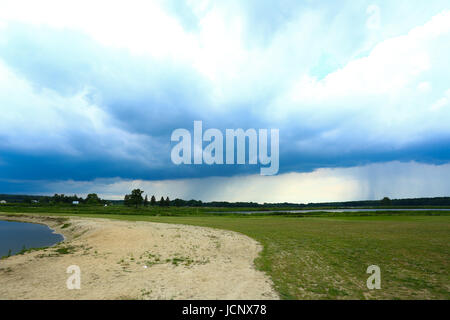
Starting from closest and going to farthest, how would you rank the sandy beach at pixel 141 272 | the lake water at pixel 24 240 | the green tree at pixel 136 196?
the sandy beach at pixel 141 272 < the lake water at pixel 24 240 < the green tree at pixel 136 196

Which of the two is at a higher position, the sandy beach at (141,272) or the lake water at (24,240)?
the sandy beach at (141,272)

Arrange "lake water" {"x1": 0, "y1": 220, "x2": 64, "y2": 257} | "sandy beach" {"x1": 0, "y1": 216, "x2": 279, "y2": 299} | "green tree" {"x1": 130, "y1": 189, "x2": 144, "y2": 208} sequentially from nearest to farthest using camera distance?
"sandy beach" {"x1": 0, "y1": 216, "x2": 279, "y2": 299} → "lake water" {"x1": 0, "y1": 220, "x2": 64, "y2": 257} → "green tree" {"x1": 130, "y1": 189, "x2": 144, "y2": 208}

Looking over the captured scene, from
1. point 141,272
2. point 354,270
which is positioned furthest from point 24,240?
point 354,270

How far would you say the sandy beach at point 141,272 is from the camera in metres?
9.46

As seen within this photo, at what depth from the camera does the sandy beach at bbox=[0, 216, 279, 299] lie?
31.0ft

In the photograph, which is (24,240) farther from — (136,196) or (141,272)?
(136,196)

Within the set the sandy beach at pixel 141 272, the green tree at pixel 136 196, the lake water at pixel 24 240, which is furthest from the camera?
the green tree at pixel 136 196

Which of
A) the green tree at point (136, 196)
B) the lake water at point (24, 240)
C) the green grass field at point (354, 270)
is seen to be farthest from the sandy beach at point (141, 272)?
the green tree at point (136, 196)

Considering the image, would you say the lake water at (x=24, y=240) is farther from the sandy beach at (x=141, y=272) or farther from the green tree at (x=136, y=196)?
the green tree at (x=136, y=196)

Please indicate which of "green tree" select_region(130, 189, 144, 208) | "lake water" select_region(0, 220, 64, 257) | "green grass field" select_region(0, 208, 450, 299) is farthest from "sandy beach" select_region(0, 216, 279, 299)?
"green tree" select_region(130, 189, 144, 208)

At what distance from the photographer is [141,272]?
1264 cm

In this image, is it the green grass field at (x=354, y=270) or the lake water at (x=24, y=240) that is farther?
the lake water at (x=24, y=240)

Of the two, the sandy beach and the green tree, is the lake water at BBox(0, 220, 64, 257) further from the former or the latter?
the green tree
